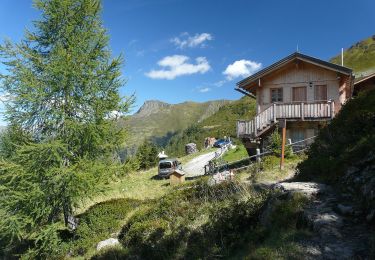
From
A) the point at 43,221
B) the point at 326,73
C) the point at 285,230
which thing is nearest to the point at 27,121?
the point at 43,221

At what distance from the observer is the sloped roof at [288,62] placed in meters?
24.1

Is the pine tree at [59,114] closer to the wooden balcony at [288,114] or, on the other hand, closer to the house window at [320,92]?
the wooden balcony at [288,114]

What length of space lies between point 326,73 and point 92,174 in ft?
A: 61.2

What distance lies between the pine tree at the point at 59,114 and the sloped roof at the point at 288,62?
1301 centimetres

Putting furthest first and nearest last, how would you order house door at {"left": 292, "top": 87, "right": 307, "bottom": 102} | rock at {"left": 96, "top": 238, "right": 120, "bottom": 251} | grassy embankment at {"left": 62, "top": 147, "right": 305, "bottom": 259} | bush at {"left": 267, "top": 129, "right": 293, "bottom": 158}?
house door at {"left": 292, "top": 87, "right": 307, "bottom": 102}
bush at {"left": 267, "top": 129, "right": 293, "bottom": 158}
rock at {"left": 96, "top": 238, "right": 120, "bottom": 251}
grassy embankment at {"left": 62, "top": 147, "right": 305, "bottom": 259}

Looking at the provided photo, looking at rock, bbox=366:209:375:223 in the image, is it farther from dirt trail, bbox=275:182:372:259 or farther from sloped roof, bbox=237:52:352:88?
sloped roof, bbox=237:52:352:88

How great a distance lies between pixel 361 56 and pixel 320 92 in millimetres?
162799

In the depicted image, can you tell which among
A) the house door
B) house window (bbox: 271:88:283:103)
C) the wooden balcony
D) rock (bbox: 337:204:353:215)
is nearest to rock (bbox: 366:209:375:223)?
rock (bbox: 337:204:353:215)

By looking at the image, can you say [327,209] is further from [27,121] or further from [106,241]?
[27,121]

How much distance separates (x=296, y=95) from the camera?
26109mm

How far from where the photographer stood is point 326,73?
994 inches

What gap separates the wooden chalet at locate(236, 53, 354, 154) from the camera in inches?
950

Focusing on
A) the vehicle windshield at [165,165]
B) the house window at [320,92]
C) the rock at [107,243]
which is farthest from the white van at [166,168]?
the rock at [107,243]

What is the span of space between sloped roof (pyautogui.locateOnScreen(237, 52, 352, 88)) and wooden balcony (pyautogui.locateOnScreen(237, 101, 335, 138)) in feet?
8.26
